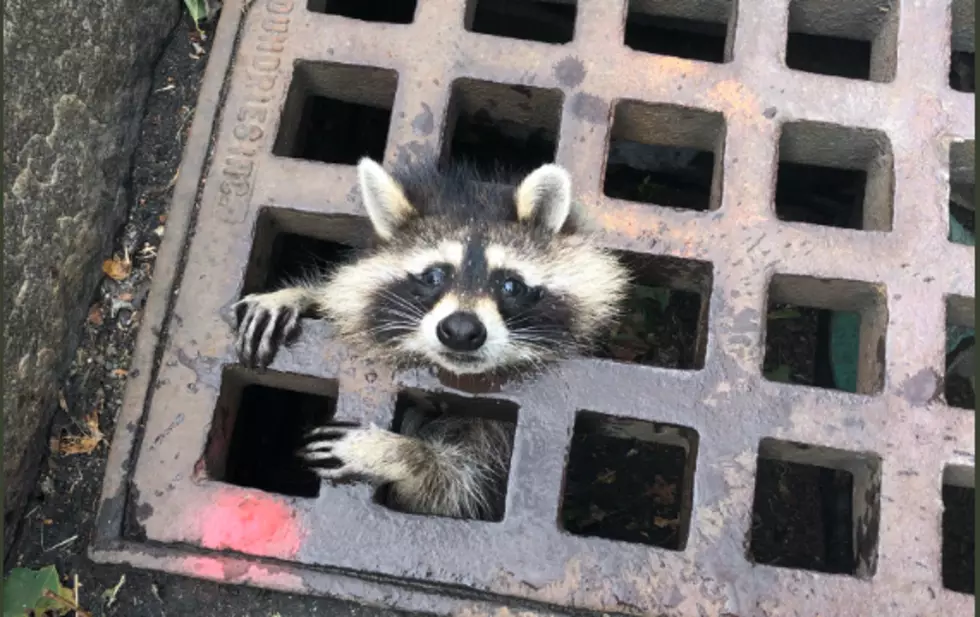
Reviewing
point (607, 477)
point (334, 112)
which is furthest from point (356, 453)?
point (334, 112)

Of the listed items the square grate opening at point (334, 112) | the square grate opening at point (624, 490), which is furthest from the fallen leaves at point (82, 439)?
the square grate opening at point (624, 490)

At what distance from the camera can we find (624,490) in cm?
222

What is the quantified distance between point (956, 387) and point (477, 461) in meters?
1.23

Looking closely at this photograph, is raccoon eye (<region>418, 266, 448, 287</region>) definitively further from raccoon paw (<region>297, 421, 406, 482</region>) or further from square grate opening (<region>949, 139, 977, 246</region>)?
square grate opening (<region>949, 139, 977, 246</region>)

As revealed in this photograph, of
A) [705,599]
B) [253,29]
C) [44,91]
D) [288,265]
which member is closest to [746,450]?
[705,599]

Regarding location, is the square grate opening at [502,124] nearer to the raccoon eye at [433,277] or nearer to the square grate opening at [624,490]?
the raccoon eye at [433,277]

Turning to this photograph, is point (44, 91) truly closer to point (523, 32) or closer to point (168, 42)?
point (168, 42)

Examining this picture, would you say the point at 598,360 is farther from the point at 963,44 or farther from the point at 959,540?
the point at 963,44

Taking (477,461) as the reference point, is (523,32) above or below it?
above

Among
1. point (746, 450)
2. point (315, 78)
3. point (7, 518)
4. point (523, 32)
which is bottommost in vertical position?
point (7, 518)

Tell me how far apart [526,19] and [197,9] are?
0.88 meters

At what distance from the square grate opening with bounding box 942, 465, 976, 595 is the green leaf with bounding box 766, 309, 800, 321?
561mm

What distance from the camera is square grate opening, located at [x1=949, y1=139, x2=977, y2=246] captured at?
1867 mm

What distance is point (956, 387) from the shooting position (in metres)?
2.25
